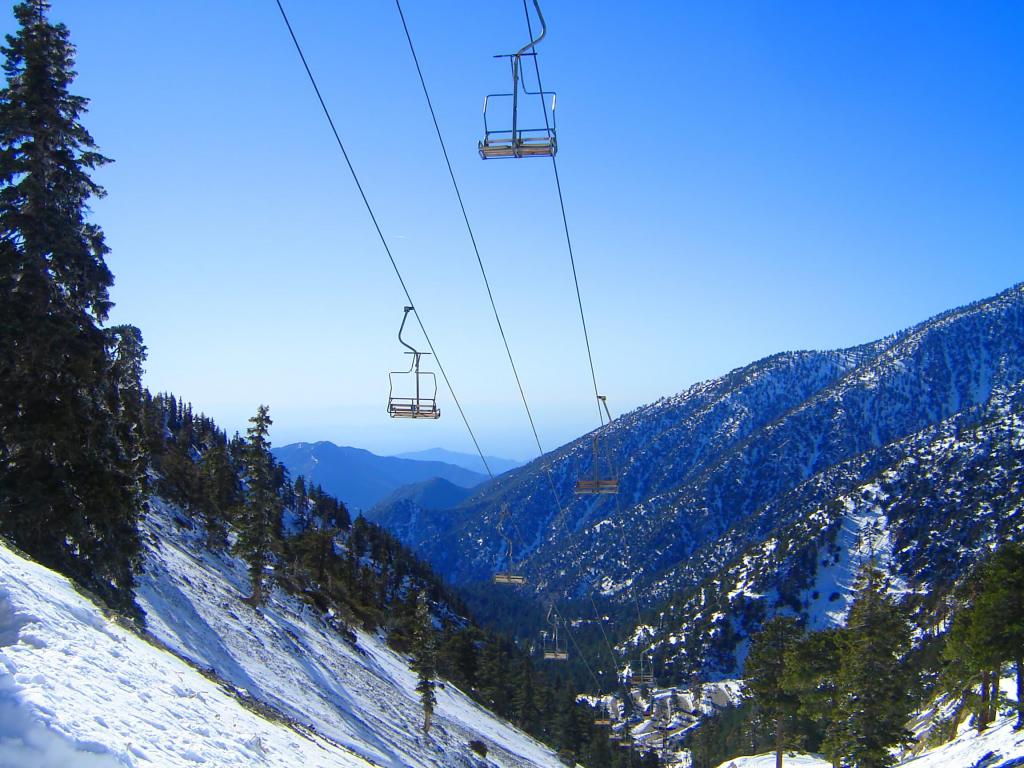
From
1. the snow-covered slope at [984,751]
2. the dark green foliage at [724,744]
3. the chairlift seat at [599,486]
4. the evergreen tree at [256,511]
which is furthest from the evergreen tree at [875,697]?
the dark green foliage at [724,744]

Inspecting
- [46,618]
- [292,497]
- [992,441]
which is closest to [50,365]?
[46,618]

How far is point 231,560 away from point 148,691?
43696 mm

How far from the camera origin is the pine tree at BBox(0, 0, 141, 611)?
1859 centimetres

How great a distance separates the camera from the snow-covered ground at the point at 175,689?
820 centimetres

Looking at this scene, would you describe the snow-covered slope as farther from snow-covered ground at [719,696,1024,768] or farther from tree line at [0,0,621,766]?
tree line at [0,0,621,766]

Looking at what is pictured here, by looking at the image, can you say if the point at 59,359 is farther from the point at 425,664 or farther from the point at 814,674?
the point at 814,674

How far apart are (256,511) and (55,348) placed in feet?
85.2

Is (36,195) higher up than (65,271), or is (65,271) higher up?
(36,195)

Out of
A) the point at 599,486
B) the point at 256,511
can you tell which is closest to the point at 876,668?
the point at 599,486

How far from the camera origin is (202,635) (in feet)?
96.2

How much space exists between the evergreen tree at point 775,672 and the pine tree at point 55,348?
1331 inches

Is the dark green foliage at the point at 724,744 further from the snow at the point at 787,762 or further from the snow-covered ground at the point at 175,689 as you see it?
the snow-covered ground at the point at 175,689

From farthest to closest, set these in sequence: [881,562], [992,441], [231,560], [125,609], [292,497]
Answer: [992,441], [881,562], [292,497], [231,560], [125,609]

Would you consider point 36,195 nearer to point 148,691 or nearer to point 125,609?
point 125,609
